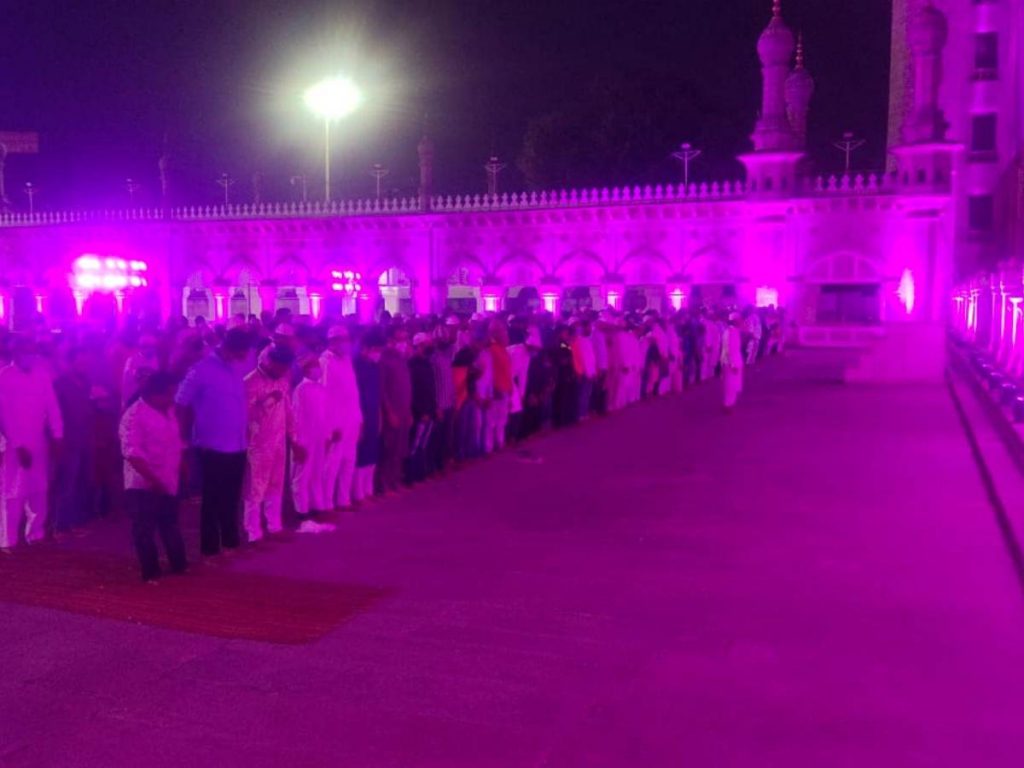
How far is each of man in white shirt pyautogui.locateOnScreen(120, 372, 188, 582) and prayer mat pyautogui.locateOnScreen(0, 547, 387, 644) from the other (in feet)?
0.98

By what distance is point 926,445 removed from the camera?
36.1 ft

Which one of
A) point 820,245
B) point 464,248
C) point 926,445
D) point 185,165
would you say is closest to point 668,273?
point 820,245

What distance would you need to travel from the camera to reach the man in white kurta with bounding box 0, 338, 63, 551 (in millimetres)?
6820

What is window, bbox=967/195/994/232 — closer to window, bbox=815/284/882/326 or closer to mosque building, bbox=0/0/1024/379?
mosque building, bbox=0/0/1024/379

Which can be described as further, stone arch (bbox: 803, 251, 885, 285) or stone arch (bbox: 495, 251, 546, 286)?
stone arch (bbox: 495, 251, 546, 286)

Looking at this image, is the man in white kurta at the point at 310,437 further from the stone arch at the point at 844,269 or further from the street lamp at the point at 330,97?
the street lamp at the point at 330,97

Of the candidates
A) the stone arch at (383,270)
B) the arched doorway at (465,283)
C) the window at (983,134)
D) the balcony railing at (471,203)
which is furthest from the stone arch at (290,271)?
the window at (983,134)

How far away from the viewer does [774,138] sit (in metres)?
27.9

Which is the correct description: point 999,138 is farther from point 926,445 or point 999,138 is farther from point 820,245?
point 926,445

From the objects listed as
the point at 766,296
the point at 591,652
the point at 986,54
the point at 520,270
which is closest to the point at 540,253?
the point at 520,270

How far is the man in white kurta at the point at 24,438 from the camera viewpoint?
682 centimetres

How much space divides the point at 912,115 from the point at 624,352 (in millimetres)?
16737

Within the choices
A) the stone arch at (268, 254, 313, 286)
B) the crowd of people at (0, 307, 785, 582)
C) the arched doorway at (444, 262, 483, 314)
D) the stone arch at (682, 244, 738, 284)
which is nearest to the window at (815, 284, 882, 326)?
the stone arch at (682, 244, 738, 284)

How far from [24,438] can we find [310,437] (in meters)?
1.86
